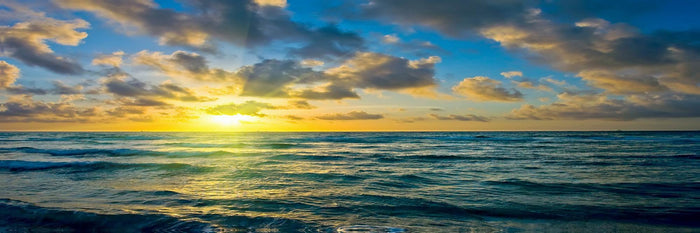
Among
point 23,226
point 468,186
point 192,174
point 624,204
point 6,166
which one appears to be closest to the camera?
point 23,226

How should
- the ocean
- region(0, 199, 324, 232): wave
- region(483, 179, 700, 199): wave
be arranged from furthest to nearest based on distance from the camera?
region(483, 179, 700, 199): wave < the ocean < region(0, 199, 324, 232): wave

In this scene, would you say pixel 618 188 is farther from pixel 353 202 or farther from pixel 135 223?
pixel 135 223

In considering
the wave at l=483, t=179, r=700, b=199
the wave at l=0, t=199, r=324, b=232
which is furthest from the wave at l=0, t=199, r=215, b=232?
the wave at l=483, t=179, r=700, b=199

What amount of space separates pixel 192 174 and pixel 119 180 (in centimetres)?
310

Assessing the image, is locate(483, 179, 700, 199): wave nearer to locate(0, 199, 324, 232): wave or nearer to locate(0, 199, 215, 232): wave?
locate(0, 199, 324, 232): wave

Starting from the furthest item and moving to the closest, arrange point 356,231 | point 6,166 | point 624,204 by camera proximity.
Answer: point 6,166 → point 624,204 → point 356,231

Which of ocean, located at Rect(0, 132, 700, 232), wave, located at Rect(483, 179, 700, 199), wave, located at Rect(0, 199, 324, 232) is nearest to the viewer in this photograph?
wave, located at Rect(0, 199, 324, 232)

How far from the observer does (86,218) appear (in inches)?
339

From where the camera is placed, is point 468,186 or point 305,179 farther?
point 305,179

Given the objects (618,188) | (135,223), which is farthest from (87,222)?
(618,188)

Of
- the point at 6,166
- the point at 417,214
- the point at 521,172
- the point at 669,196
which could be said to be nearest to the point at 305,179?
the point at 417,214

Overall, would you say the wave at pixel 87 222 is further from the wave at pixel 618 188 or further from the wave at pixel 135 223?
the wave at pixel 618 188

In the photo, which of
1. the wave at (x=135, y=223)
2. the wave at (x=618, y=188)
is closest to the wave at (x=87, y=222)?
the wave at (x=135, y=223)

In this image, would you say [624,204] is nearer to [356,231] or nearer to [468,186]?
[468,186]
